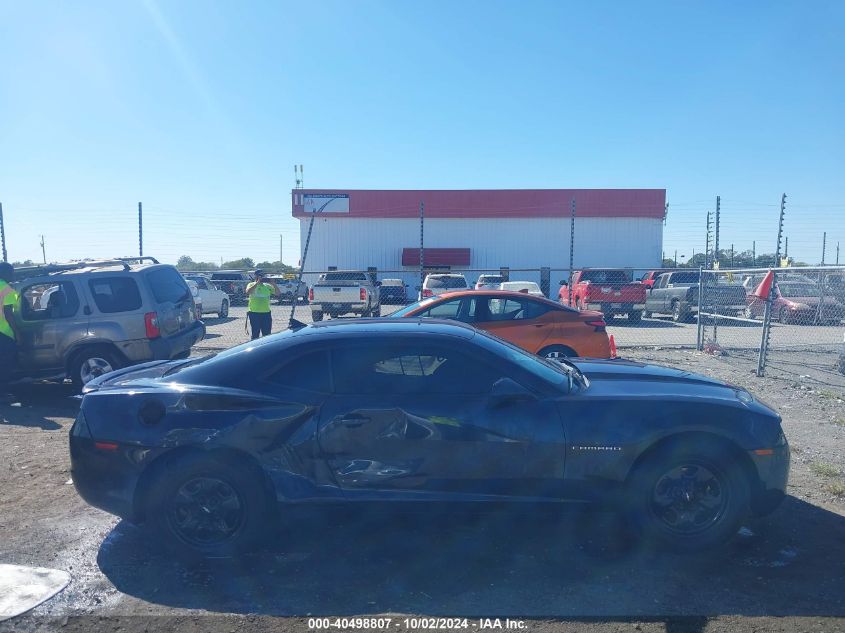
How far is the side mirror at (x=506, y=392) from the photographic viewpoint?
414cm

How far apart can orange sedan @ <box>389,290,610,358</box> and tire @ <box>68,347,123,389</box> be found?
398cm

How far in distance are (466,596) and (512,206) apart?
36.6 meters

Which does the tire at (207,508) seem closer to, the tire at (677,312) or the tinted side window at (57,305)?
the tinted side window at (57,305)

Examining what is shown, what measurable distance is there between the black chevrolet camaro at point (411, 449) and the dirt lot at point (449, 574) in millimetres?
272

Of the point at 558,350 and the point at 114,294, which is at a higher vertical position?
the point at 114,294

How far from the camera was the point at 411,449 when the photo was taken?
13.7ft

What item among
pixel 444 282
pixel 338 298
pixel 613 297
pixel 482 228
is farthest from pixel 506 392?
pixel 482 228

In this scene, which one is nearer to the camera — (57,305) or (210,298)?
(57,305)

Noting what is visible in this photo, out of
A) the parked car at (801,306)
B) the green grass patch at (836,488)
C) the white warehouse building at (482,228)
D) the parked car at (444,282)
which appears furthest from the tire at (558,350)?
the white warehouse building at (482,228)

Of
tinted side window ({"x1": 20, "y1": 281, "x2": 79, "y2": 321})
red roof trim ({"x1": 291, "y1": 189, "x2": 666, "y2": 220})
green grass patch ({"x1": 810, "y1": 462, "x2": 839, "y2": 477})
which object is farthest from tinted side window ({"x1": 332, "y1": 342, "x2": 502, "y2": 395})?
red roof trim ({"x1": 291, "y1": 189, "x2": 666, "y2": 220})

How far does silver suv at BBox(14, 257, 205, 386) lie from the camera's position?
8.89 meters

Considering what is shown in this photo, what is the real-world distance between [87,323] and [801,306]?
1478 centimetres

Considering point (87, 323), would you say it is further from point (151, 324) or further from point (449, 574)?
point (449, 574)

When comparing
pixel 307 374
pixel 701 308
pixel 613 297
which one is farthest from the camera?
pixel 613 297
